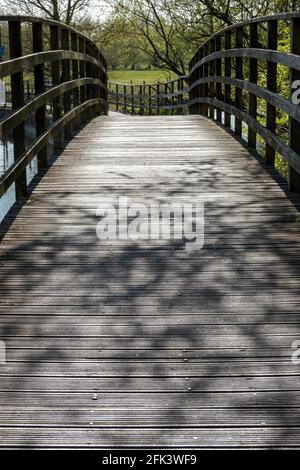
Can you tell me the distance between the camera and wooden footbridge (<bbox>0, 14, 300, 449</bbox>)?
9.64ft

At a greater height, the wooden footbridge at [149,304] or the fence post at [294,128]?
the fence post at [294,128]

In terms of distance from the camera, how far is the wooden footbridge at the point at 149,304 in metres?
2.94

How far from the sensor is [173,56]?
105 feet

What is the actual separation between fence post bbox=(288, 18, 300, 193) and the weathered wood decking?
17 centimetres

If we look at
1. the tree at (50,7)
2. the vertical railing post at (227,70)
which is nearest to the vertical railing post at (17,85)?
the vertical railing post at (227,70)

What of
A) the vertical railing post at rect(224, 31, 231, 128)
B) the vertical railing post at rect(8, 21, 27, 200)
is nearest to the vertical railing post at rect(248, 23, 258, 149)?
the vertical railing post at rect(224, 31, 231, 128)

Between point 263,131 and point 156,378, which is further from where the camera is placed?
point 263,131

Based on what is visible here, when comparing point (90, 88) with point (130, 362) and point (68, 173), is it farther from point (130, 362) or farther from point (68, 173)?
point (130, 362)

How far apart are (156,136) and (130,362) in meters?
7.52

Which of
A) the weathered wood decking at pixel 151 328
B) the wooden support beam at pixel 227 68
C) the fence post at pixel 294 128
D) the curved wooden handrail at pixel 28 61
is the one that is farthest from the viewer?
the wooden support beam at pixel 227 68

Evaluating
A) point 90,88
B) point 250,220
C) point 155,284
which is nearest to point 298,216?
point 250,220

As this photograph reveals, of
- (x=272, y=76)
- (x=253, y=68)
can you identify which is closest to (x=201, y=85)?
(x=253, y=68)

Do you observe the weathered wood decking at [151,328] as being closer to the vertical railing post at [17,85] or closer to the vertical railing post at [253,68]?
the vertical railing post at [17,85]

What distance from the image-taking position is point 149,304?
407 centimetres
